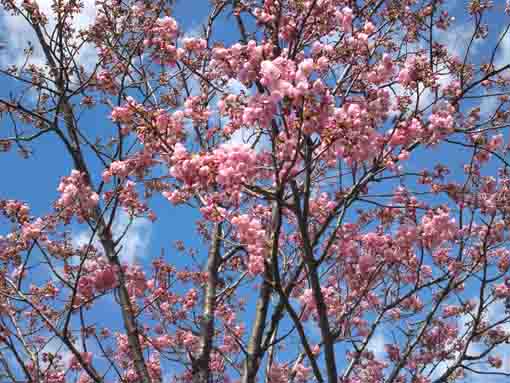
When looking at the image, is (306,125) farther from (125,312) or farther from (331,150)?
(125,312)

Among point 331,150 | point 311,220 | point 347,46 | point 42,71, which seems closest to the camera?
point 331,150

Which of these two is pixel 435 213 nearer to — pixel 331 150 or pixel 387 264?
pixel 387 264

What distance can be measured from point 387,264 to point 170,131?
266cm

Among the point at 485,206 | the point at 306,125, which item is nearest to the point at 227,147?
the point at 306,125

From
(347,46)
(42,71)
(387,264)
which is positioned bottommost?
(387,264)

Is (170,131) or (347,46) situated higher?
(347,46)

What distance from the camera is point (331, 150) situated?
4730mm

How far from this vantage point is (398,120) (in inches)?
199

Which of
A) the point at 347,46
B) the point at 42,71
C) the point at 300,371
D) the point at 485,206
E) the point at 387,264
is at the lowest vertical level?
the point at 300,371

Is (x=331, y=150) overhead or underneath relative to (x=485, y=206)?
underneath

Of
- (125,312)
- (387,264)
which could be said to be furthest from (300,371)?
(125,312)

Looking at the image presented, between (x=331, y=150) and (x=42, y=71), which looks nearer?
(x=331, y=150)

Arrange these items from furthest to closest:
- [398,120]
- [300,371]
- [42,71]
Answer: [42,71], [300,371], [398,120]

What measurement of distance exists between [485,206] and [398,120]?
2047 millimetres
